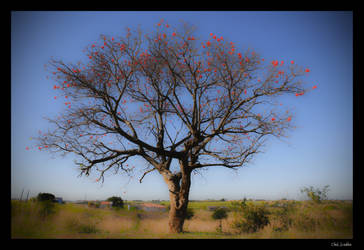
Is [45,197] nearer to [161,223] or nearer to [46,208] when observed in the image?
[46,208]

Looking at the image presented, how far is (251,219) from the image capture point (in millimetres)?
8039

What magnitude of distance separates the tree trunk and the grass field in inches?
17.7

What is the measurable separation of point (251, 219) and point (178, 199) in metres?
2.78

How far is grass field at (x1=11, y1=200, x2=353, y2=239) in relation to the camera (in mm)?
6121

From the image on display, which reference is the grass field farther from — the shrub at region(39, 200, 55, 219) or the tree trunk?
the tree trunk

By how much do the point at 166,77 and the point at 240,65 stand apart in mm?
2733

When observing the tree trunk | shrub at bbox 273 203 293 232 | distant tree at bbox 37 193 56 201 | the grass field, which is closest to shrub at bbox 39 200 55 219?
the grass field

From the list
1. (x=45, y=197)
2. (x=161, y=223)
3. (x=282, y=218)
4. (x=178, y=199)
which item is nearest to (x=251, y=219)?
(x=282, y=218)

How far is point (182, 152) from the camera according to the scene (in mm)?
8180

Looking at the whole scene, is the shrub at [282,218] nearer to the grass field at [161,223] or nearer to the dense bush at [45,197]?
the grass field at [161,223]
